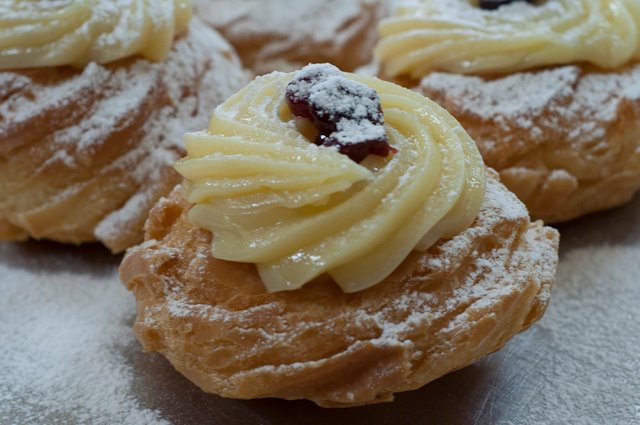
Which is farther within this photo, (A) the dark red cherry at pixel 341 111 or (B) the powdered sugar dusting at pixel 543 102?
(B) the powdered sugar dusting at pixel 543 102

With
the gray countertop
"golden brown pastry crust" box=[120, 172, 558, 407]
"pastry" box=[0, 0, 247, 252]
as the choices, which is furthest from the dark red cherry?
"pastry" box=[0, 0, 247, 252]

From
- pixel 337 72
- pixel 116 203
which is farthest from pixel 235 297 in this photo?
pixel 116 203

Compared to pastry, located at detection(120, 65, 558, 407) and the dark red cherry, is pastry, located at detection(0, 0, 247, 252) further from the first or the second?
the dark red cherry

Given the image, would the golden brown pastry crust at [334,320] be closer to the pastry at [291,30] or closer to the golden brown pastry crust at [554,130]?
the golden brown pastry crust at [554,130]

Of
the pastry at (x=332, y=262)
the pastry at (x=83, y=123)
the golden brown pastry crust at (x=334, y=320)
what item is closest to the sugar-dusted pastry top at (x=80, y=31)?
the pastry at (x=83, y=123)

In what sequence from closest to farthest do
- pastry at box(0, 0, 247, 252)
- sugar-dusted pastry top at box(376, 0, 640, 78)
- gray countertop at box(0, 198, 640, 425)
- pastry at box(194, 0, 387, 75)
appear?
gray countertop at box(0, 198, 640, 425) < pastry at box(0, 0, 247, 252) < sugar-dusted pastry top at box(376, 0, 640, 78) < pastry at box(194, 0, 387, 75)

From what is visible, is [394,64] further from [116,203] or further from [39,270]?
[39,270]
